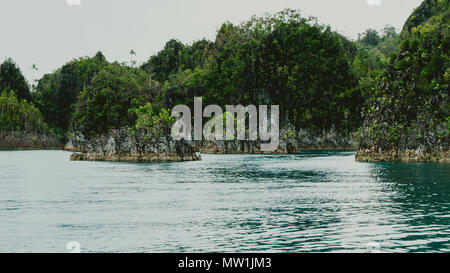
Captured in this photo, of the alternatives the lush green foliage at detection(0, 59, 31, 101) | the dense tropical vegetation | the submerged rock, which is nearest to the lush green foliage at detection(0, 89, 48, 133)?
the dense tropical vegetation

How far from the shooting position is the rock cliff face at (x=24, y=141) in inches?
5566

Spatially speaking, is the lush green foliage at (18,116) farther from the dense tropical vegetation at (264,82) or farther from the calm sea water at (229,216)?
the calm sea water at (229,216)

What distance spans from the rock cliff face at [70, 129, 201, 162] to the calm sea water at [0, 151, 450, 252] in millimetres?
27649

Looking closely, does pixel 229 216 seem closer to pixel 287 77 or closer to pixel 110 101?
pixel 110 101

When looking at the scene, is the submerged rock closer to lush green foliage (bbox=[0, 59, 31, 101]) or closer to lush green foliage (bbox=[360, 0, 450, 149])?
lush green foliage (bbox=[360, 0, 450, 149])

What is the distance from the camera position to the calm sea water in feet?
55.7

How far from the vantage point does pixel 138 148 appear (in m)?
67.4

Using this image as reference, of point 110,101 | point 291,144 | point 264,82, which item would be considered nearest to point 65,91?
point 110,101

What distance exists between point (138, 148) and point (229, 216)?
45969 mm

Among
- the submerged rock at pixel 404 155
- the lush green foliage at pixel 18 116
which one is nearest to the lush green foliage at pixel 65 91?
the lush green foliage at pixel 18 116

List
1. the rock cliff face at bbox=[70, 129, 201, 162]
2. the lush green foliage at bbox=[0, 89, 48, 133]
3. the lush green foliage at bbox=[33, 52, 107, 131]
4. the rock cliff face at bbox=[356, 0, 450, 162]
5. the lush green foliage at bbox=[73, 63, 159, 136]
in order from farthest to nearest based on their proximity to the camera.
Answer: the lush green foliage at bbox=[33, 52, 107, 131]
the lush green foliage at bbox=[0, 89, 48, 133]
the lush green foliage at bbox=[73, 63, 159, 136]
the rock cliff face at bbox=[70, 129, 201, 162]
the rock cliff face at bbox=[356, 0, 450, 162]

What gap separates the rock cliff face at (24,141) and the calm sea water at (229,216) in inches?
4333

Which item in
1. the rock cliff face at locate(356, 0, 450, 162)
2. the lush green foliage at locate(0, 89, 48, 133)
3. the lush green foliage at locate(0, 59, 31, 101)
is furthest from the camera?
the lush green foliage at locate(0, 59, 31, 101)
